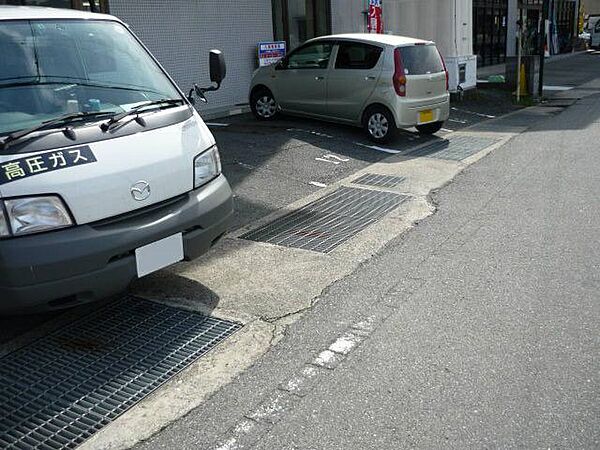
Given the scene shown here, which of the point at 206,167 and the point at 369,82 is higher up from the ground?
the point at 369,82

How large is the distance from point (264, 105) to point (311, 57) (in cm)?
141

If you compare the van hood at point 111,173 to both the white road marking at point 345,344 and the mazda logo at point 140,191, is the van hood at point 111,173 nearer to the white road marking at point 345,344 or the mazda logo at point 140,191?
the mazda logo at point 140,191

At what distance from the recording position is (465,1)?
52.4 ft

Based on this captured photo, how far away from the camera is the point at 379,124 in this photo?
9.95 metres

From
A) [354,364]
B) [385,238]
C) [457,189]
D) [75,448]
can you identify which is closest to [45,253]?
[75,448]

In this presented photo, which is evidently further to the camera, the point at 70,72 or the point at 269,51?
the point at 269,51

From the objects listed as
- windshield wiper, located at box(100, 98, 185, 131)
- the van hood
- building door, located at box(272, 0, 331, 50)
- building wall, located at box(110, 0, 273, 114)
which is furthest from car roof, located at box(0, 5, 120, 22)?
building door, located at box(272, 0, 331, 50)

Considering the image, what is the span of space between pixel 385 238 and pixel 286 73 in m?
5.96

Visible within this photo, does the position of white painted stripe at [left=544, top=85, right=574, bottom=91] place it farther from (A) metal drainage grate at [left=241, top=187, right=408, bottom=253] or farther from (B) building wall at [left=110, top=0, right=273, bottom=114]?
(A) metal drainage grate at [left=241, top=187, right=408, bottom=253]

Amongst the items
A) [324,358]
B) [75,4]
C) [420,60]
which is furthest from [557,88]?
[324,358]

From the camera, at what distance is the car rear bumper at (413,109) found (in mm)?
9594

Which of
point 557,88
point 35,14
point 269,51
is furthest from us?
point 557,88

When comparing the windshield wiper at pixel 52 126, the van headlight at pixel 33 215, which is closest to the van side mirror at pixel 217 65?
the windshield wiper at pixel 52 126

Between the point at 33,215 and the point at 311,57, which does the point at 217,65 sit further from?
the point at 311,57
